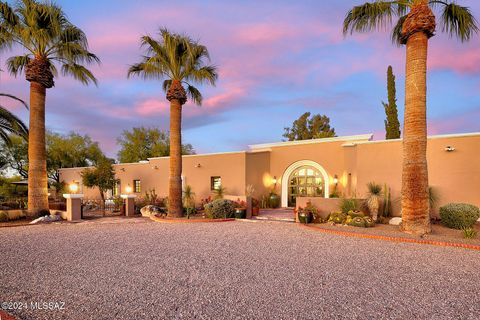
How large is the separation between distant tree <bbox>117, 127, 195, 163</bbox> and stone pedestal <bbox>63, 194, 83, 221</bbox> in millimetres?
20570

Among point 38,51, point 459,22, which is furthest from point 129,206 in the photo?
point 459,22

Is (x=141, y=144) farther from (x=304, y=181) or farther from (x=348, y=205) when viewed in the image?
(x=348, y=205)

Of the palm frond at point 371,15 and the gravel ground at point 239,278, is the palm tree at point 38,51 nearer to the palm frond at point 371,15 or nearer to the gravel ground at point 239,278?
the gravel ground at point 239,278

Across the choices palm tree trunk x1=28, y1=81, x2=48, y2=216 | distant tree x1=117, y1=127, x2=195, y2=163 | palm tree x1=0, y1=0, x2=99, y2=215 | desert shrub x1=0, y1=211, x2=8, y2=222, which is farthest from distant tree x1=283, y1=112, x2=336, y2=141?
desert shrub x1=0, y1=211, x2=8, y2=222

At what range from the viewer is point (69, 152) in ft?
101

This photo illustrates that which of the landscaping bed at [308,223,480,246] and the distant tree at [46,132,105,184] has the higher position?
the distant tree at [46,132,105,184]

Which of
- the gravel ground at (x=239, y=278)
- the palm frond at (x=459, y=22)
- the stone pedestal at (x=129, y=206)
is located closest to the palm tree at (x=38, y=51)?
the stone pedestal at (x=129, y=206)

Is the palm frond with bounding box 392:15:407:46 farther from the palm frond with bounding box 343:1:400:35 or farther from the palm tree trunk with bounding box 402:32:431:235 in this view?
the palm tree trunk with bounding box 402:32:431:235

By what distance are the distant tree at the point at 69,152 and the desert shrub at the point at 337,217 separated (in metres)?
28.8

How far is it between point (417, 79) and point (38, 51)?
54.2 ft

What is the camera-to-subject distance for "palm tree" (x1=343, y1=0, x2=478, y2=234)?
873cm

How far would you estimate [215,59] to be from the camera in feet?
46.4

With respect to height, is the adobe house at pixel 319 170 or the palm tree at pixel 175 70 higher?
the palm tree at pixel 175 70

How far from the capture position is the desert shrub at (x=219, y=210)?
1298 centimetres
